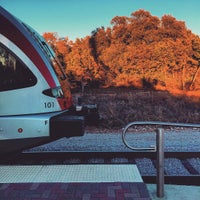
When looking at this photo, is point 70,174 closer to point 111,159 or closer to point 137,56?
point 111,159

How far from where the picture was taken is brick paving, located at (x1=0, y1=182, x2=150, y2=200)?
3.55m

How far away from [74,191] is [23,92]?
1650mm

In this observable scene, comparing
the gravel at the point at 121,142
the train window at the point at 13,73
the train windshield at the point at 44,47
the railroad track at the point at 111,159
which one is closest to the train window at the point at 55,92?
the train window at the point at 13,73

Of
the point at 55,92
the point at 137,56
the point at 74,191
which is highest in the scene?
the point at 137,56

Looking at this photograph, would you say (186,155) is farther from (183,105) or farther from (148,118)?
(183,105)

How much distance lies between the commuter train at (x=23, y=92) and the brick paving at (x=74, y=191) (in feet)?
2.42

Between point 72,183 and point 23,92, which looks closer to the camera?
point 72,183

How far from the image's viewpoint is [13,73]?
4.50 m

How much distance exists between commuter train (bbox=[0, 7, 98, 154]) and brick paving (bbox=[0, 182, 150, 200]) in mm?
739

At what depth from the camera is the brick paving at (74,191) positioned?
11.7ft

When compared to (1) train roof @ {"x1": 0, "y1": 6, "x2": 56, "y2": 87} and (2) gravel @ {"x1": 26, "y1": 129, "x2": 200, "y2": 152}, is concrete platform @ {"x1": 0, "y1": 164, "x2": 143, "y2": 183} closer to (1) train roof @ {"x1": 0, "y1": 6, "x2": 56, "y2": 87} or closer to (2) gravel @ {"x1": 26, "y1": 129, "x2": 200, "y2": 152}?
(1) train roof @ {"x1": 0, "y1": 6, "x2": 56, "y2": 87}

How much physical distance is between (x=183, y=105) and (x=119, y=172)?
1172 centimetres

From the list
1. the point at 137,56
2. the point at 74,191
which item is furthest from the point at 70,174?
the point at 137,56

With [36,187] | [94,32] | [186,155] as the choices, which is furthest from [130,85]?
[36,187]
